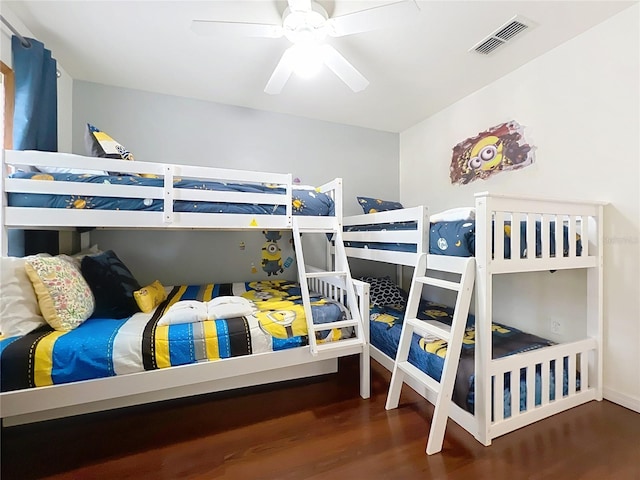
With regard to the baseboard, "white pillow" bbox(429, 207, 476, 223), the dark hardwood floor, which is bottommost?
the dark hardwood floor

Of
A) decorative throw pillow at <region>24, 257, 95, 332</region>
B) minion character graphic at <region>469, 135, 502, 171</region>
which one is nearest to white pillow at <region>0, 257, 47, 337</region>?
decorative throw pillow at <region>24, 257, 95, 332</region>

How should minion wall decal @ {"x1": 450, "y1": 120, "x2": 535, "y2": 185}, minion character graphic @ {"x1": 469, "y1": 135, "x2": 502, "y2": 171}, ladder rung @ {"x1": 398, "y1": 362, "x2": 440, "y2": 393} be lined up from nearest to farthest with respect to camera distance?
ladder rung @ {"x1": 398, "y1": 362, "x2": 440, "y2": 393} → minion wall decal @ {"x1": 450, "y1": 120, "x2": 535, "y2": 185} → minion character graphic @ {"x1": 469, "y1": 135, "x2": 502, "y2": 171}

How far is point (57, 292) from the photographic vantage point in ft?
5.00

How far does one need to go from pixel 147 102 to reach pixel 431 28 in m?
2.63

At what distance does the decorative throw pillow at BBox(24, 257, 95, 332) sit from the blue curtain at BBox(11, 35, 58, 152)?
3.08 ft

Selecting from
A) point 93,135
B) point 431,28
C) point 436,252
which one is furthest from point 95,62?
point 436,252

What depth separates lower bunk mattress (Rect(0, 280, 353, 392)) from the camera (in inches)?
54.0

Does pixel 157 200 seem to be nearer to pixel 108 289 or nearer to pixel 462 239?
pixel 108 289

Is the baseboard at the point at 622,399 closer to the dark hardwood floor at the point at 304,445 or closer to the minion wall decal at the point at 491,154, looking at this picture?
the dark hardwood floor at the point at 304,445

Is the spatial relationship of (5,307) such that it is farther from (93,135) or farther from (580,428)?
(580,428)

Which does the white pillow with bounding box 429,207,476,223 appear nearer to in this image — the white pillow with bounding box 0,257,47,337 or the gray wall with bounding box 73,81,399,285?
the gray wall with bounding box 73,81,399,285

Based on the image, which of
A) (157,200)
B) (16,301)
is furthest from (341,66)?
(16,301)

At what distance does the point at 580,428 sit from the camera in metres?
1.64

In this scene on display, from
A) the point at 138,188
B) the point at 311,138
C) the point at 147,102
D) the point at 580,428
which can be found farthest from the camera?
the point at 311,138
